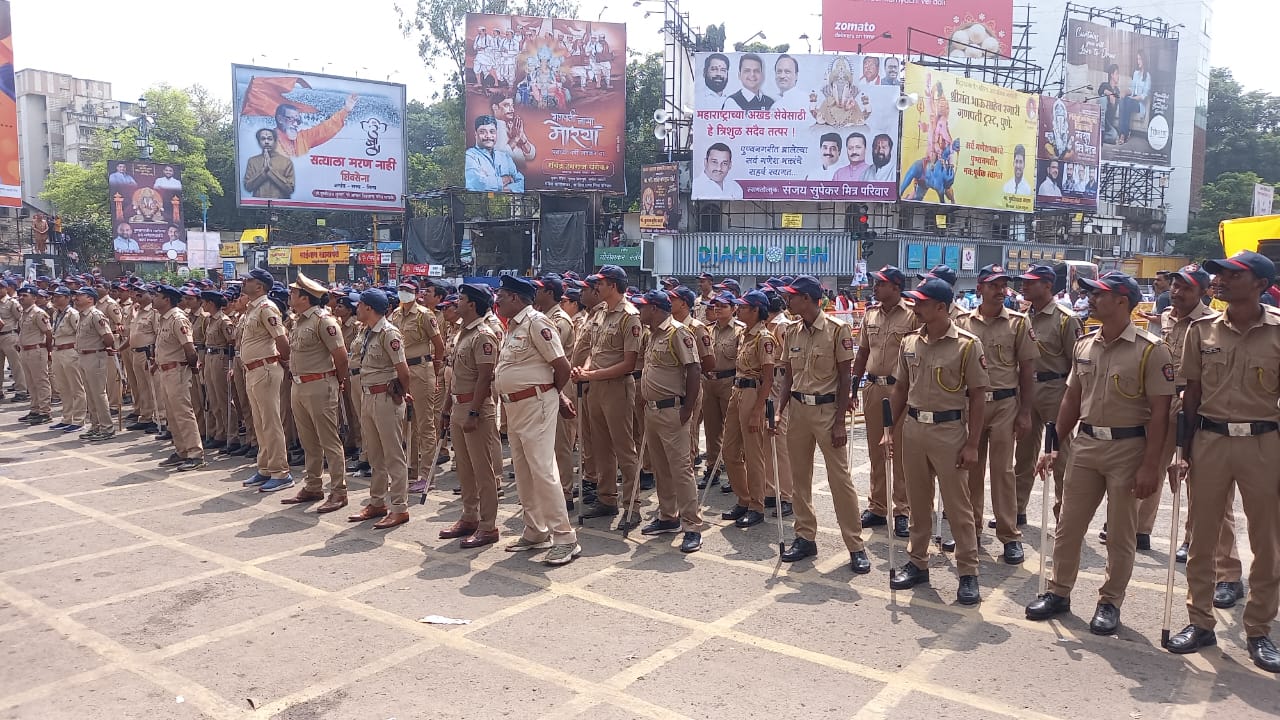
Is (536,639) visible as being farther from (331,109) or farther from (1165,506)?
→ (331,109)

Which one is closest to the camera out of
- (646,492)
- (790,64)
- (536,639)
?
(536,639)

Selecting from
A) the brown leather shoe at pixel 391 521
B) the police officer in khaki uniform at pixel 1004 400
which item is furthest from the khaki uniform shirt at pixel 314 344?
the police officer in khaki uniform at pixel 1004 400

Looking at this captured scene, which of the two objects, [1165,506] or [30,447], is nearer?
[1165,506]

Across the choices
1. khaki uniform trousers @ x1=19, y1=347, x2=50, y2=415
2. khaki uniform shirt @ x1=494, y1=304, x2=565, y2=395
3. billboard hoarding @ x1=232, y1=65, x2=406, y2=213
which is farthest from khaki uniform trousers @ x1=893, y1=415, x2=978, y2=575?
billboard hoarding @ x1=232, y1=65, x2=406, y2=213

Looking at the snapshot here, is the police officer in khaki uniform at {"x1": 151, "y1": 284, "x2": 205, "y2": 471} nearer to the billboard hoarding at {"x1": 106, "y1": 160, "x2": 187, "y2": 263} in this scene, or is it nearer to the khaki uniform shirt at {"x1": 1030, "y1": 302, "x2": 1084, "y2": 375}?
the khaki uniform shirt at {"x1": 1030, "y1": 302, "x2": 1084, "y2": 375}

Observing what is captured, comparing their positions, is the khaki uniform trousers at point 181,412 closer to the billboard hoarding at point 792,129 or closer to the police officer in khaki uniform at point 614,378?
the police officer in khaki uniform at point 614,378

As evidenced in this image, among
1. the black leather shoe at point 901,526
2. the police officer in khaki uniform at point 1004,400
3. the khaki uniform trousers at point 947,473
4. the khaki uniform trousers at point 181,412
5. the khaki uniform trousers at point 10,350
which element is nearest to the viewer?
the khaki uniform trousers at point 947,473

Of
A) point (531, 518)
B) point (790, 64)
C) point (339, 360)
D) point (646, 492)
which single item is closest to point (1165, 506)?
point (646, 492)

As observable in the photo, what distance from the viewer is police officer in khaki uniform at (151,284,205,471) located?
387 inches

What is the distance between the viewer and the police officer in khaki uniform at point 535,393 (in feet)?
21.2

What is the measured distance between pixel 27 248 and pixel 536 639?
53.2m

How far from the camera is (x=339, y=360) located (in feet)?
26.4

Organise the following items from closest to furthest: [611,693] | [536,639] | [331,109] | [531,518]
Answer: [611,693], [536,639], [531,518], [331,109]

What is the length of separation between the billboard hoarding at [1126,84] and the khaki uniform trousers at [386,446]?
149ft
